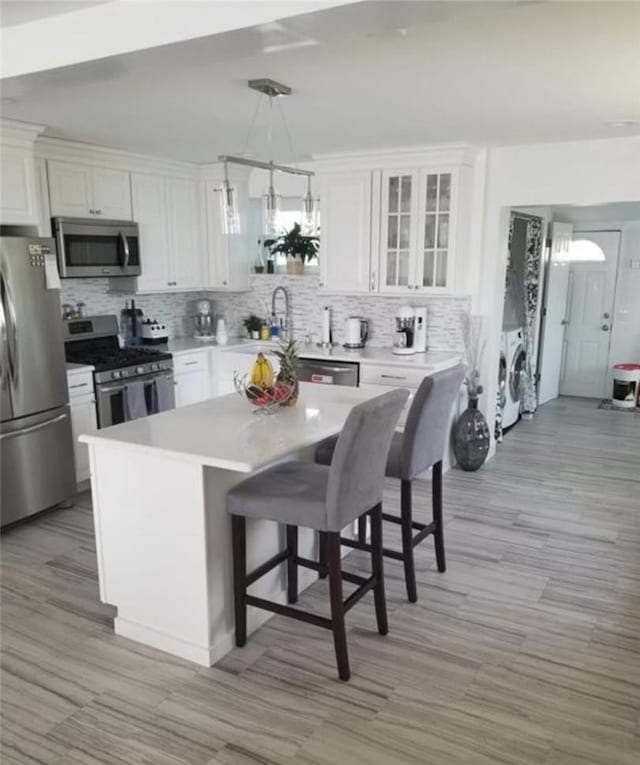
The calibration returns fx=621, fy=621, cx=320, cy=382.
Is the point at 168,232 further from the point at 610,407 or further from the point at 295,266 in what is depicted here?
the point at 610,407

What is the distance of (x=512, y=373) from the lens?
6094mm

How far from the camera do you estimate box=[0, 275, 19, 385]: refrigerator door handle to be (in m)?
3.68

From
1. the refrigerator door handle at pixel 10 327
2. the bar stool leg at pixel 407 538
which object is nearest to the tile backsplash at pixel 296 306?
the refrigerator door handle at pixel 10 327

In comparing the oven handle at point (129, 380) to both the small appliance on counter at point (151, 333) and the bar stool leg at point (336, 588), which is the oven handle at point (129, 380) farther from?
the bar stool leg at point (336, 588)

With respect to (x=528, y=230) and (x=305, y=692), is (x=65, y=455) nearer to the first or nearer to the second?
(x=305, y=692)

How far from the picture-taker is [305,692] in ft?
8.05

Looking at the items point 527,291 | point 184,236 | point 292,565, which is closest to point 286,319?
point 184,236

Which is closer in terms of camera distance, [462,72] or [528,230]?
[462,72]

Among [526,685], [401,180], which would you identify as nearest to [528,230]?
[401,180]

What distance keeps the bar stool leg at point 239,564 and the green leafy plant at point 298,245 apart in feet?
11.7

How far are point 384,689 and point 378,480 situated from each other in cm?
83

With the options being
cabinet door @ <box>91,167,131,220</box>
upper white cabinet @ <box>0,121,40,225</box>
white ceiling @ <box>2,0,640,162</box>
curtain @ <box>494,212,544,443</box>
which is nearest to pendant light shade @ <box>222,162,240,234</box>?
white ceiling @ <box>2,0,640,162</box>

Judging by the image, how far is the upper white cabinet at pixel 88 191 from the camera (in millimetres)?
4449

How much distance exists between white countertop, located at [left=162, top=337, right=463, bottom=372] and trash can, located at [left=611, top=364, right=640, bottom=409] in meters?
3.13
